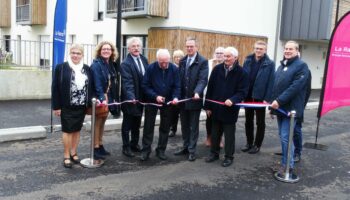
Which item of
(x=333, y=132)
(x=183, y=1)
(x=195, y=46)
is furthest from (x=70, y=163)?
→ (x=183, y=1)

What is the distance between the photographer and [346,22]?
20.4 feet

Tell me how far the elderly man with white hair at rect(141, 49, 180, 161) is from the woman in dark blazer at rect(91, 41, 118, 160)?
1.74 feet

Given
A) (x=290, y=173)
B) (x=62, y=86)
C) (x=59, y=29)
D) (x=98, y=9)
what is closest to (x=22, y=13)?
(x=98, y=9)

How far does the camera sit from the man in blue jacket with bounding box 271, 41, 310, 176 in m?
5.14

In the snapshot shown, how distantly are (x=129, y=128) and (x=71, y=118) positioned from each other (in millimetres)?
1070

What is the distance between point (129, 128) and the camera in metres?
6.01

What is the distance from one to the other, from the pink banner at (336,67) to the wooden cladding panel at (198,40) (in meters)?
7.88

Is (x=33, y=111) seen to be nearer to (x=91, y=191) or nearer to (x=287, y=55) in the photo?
(x=91, y=191)

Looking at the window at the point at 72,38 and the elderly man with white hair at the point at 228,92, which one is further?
the window at the point at 72,38

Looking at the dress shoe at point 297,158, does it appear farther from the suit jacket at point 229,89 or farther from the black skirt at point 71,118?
the black skirt at point 71,118

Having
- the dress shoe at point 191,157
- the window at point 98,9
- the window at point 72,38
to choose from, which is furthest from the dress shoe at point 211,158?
the window at point 72,38

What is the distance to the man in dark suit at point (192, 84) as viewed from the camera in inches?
231

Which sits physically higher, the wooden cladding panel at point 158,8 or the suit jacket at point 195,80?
the wooden cladding panel at point 158,8

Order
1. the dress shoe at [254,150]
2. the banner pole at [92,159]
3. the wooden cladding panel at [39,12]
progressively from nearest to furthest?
the banner pole at [92,159]
the dress shoe at [254,150]
the wooden cladding panel at [39,12]
